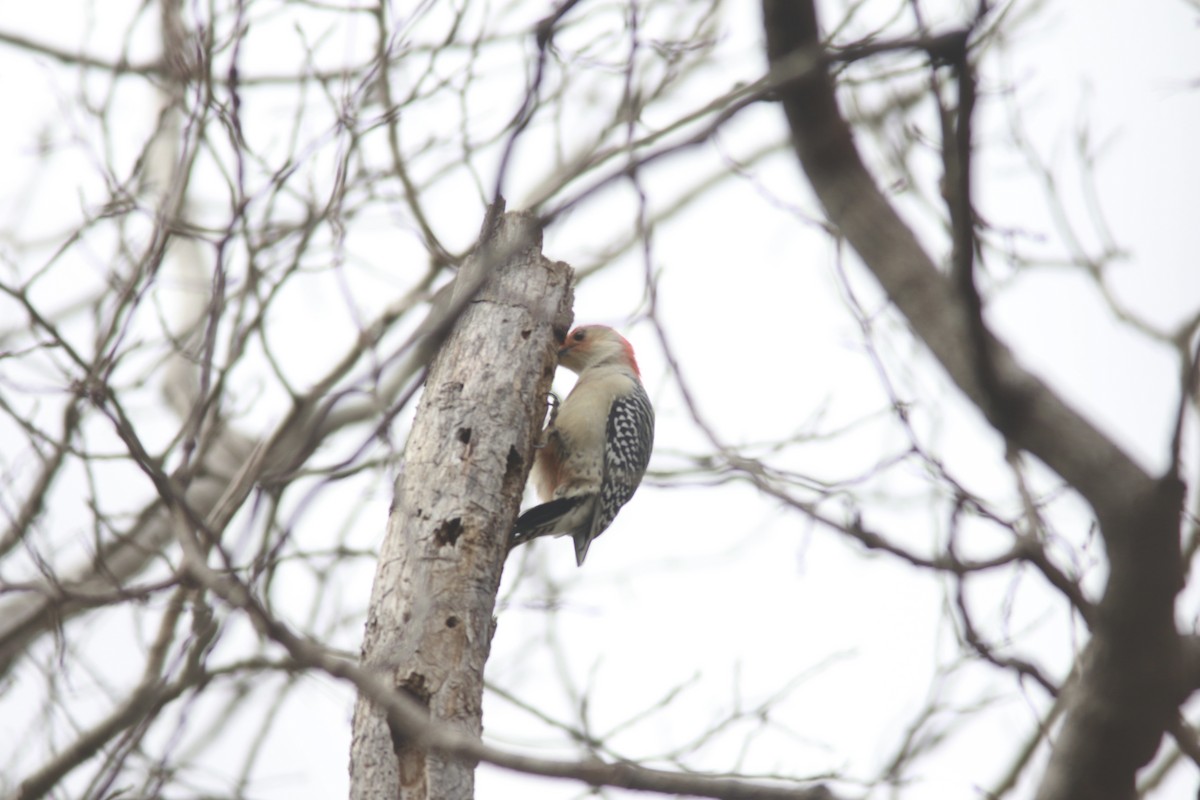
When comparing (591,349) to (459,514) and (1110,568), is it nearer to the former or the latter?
(459,514)

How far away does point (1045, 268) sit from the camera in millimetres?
4777

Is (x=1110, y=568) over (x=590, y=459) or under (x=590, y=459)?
under

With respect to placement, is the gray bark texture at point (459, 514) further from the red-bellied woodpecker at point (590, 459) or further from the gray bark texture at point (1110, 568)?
the gray bark texture at point (1110, 568)

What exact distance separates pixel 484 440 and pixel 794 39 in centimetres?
199

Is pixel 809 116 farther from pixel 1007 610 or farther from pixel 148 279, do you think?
pixel 148 279

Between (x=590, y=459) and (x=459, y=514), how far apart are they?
175 cm

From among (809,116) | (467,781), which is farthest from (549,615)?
(809,116)

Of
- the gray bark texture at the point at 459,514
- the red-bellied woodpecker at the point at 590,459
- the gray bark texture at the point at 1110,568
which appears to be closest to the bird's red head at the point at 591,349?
the red-bellied woodpecker at the point at 590,459

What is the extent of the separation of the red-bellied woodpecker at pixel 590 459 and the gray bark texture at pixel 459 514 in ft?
3.12

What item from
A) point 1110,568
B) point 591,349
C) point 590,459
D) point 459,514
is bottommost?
point 1110,568

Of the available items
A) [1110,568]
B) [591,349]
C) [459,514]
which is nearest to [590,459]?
[591,349]

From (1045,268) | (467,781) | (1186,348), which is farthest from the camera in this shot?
(1045,268)

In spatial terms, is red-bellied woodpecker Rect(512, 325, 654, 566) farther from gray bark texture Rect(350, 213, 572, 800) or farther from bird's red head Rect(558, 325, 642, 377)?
gray bark texture Rect(350, 213, 572, 800)

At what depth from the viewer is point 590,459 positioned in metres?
5.11
